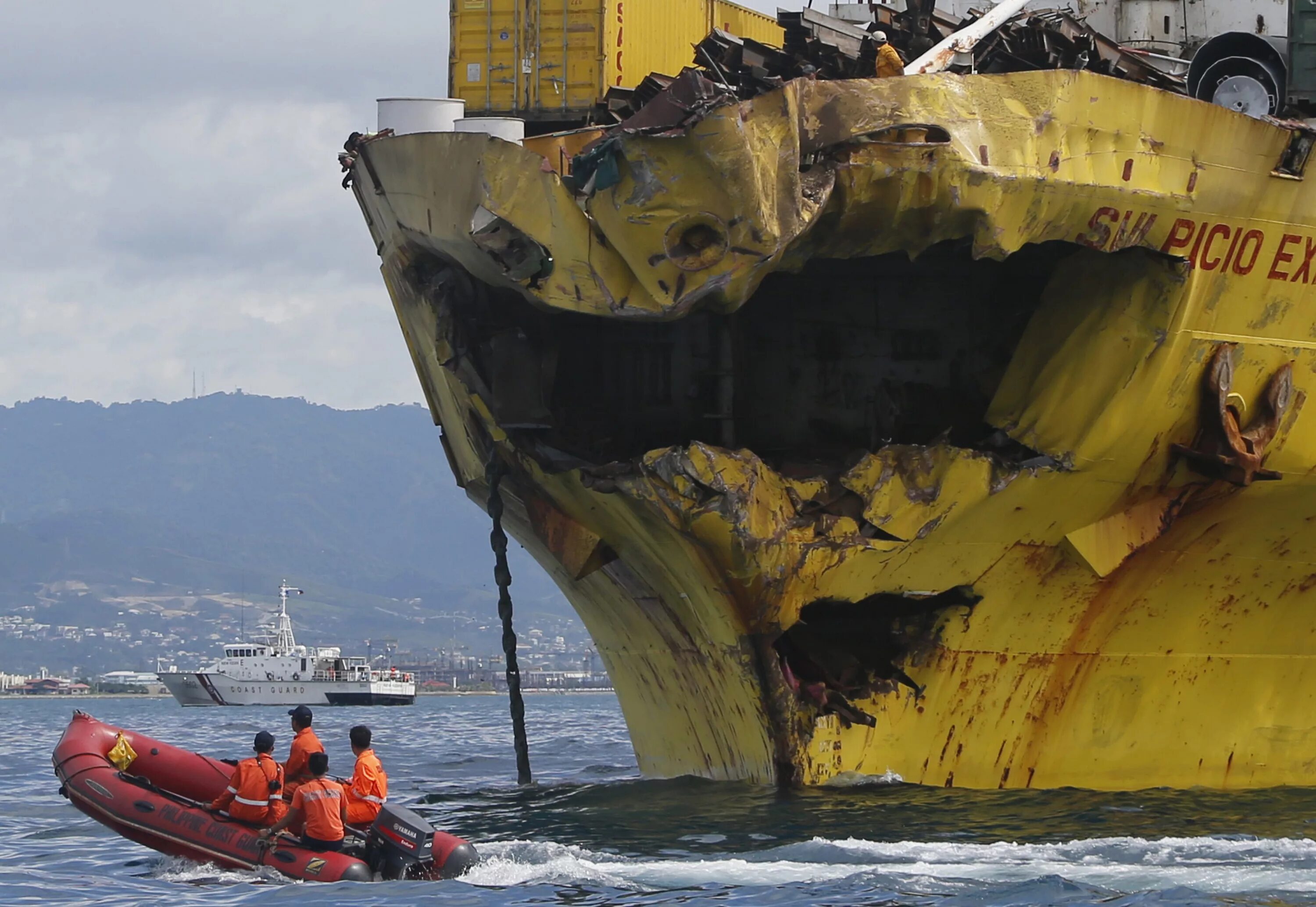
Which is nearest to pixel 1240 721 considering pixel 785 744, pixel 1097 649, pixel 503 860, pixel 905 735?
pixel 1097 649

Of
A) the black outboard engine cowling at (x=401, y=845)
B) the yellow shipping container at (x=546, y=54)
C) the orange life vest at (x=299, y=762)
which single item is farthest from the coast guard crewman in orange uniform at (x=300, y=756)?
the yellow shipping container at (x=546, y=54)

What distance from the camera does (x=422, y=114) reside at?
15031mm

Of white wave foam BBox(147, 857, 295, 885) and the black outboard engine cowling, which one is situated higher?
the black outboard engine cowling

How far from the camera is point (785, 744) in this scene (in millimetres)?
15000

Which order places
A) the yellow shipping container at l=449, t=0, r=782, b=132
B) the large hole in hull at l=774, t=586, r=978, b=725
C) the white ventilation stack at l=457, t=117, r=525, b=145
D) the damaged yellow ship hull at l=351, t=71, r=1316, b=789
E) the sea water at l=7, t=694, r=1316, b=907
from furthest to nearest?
the yellow shipping container at l=449, t=0, r=782, b=132
the large hole in hull at l=774, t=586, r=978, b=725
the white ventilation stack at l=457, t=117, r=525, b=145
the damaged yellow ship hull at l=351, t=71, r=1316, b=789
the sea water at l=7, t=694, r=1316, b=907

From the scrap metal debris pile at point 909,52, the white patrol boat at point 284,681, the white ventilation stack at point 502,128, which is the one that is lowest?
the white patrol boat at point 284,681

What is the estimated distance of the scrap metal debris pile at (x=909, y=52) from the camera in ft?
48.7

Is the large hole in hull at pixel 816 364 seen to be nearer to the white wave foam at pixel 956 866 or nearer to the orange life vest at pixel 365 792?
the orange life vest at pixel 365 792

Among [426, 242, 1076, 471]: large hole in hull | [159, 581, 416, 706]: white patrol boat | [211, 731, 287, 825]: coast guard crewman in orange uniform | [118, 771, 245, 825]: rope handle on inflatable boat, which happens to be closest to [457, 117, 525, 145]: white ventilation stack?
[426, 242, 1076, 471]: large hole in hull

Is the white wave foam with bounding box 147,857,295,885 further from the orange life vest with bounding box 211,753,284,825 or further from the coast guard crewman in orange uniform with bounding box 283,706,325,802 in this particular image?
the coast guard crewman in orange uniform with bounding box 283,706,325,802

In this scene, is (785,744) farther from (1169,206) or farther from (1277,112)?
(1277,112)

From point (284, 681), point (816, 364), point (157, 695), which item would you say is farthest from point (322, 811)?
point (157, 695)

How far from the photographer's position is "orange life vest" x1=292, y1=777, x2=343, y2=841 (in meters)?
14.3

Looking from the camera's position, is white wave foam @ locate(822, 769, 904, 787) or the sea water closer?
the sea water
